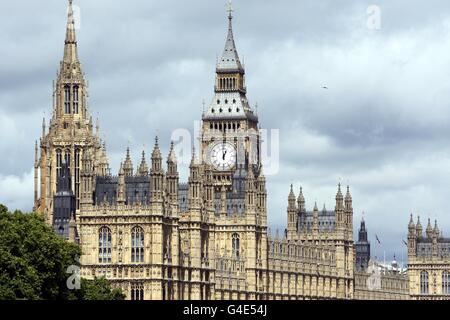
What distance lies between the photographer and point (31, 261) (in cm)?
13900

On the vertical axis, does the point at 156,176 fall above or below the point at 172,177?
below

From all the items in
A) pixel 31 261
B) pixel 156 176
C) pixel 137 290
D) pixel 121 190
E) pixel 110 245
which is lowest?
pixel 137 290

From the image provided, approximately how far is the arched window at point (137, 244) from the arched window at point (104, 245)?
2.12 m

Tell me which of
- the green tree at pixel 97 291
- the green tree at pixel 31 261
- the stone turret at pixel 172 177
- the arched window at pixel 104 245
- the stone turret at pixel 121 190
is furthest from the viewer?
the stone turret at pixel 172 177

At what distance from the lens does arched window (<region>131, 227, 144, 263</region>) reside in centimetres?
17938

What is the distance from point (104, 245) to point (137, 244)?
3070 millimetres

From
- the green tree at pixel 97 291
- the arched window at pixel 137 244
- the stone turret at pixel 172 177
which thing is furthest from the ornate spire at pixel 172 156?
the green tree at pixel 97 291

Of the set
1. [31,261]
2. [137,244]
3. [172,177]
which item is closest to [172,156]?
[172,177]

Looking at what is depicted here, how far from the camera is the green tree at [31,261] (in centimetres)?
13475

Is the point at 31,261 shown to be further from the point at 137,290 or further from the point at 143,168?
the point at 143,168

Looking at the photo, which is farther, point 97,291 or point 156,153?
point 156,153

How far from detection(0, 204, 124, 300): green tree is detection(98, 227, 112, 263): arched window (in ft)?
94.9

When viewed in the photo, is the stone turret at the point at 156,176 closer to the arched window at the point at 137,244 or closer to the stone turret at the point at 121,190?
the stone turret at the point at 121,190
